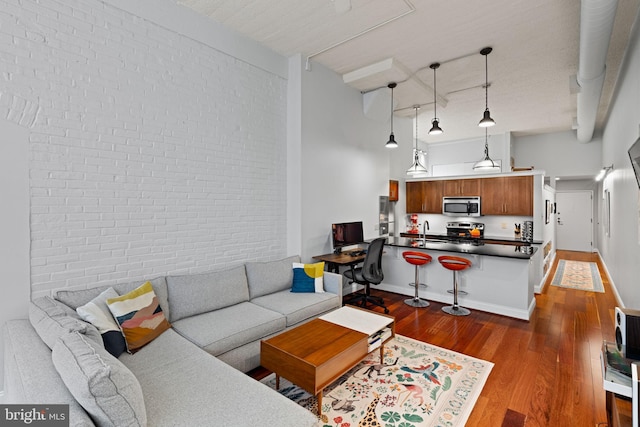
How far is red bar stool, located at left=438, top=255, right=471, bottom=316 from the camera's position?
424 cm

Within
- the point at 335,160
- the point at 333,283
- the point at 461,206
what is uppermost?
the point at 335,160

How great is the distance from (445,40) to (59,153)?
13.8ft

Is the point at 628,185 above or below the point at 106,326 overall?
above

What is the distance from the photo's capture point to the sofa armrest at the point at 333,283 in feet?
12.5

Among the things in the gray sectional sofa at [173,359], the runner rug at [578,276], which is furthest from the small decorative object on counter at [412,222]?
the gray sectional sofa at [173,359]

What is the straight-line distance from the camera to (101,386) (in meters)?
1.22

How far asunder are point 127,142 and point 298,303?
91.3 inches

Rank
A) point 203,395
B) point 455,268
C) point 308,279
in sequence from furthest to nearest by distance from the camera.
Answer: point 455,268 → point 308,279 → point 203,395

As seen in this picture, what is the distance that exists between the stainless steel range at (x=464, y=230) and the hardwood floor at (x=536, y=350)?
1.91 m

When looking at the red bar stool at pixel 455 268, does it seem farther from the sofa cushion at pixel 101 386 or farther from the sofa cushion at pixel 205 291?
the sofa cushion at pixel 101 386

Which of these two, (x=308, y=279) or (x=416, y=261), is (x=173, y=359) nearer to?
(x=308, y=279)

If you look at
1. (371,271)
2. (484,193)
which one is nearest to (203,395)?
(371,271)

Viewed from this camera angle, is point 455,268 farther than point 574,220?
No

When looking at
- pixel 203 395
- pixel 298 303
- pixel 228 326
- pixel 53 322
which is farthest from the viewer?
pixel 298 303
